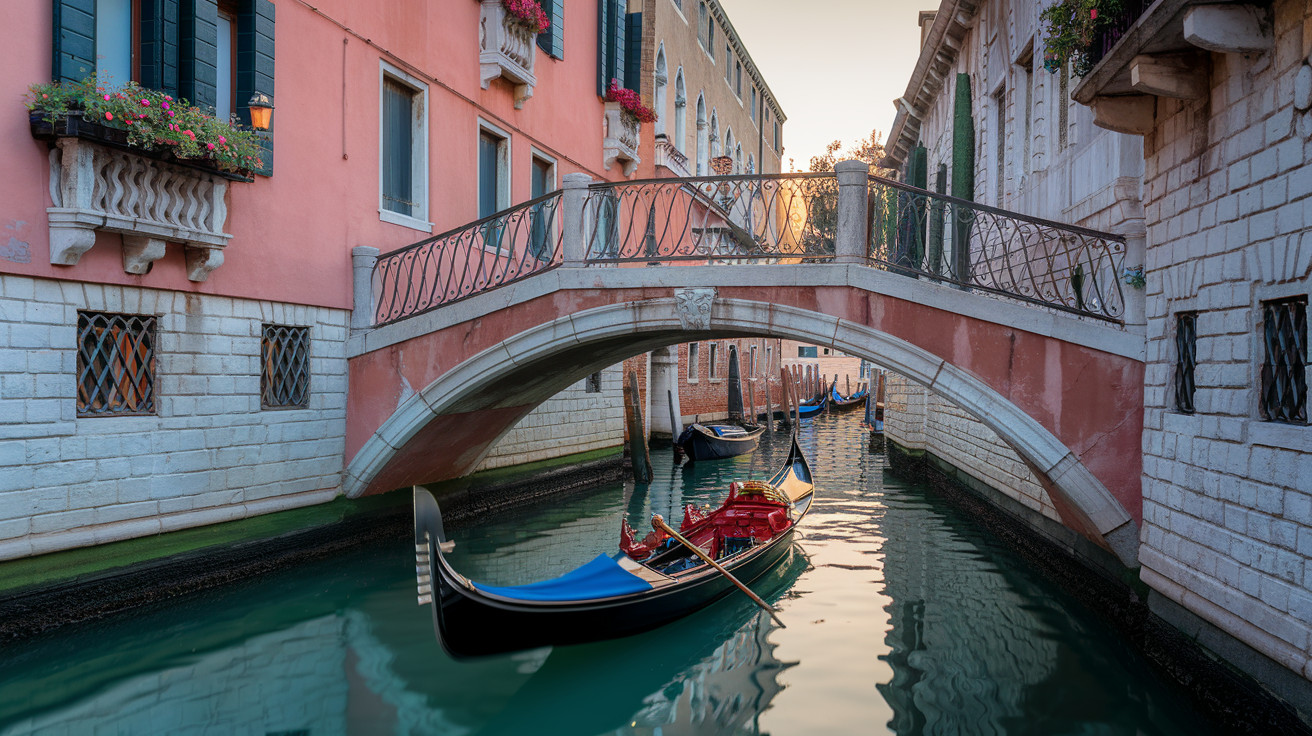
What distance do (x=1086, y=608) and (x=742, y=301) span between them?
2886mm

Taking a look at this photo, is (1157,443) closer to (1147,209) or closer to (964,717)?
(1147,209)

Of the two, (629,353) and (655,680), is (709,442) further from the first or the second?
(655,680)

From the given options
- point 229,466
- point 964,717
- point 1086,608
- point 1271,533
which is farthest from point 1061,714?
point 229,466

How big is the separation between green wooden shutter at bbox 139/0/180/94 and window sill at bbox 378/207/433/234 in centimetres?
218

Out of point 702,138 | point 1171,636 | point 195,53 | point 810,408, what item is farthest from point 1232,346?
point 810,408

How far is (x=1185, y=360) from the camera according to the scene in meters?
4.46

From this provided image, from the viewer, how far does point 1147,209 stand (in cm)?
489

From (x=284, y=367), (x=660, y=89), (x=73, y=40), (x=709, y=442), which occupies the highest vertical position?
(x=660, y=89)

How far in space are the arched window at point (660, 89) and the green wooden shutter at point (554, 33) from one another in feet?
12.6

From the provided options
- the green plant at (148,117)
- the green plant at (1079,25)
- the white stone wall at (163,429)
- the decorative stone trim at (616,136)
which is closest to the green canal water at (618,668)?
the white stone wall at (163,429)

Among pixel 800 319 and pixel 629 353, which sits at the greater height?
pixel 800 319

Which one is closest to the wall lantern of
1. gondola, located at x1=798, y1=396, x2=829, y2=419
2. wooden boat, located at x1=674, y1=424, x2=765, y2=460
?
wooden boat, located at x1=674, y1=424, x2=765, y2=460

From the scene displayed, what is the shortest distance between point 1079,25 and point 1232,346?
215 cm

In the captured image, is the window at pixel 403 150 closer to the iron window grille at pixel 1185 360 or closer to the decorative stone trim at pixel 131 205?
the decorative stone trim at pixel 131 205
